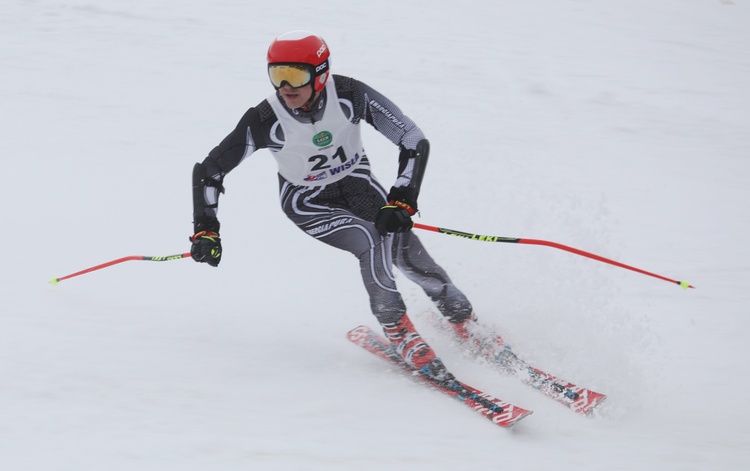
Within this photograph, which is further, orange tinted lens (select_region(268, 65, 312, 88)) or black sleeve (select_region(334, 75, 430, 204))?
black sleeve (select_region(334, 75, 430, 204))

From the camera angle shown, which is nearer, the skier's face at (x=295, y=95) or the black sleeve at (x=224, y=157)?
the skier's face at (x=295, y=95)

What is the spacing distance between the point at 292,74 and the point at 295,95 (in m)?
0.11

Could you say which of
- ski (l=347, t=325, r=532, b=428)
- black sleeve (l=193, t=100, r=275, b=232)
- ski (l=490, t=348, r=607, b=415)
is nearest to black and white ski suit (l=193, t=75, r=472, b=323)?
black sleeve (l=193, t=100, r=275, b=232)

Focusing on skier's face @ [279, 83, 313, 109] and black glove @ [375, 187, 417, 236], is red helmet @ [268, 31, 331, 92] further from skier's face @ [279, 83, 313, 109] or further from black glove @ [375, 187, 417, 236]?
black glove @ [375, 187, 417, 236]

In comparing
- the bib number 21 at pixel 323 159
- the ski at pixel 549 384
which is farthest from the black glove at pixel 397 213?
the ski at pixel 549 384

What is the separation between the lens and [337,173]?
3975 mm

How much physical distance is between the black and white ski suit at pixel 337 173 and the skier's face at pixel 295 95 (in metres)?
0.09

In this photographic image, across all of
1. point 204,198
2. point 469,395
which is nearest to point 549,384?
point 469,395

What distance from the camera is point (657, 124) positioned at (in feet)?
27.7

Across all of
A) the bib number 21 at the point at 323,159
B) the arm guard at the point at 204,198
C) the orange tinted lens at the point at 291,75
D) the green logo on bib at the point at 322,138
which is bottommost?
the arm guard at the point at 204,198

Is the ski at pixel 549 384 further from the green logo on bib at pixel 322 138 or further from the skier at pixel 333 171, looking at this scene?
the green logo on bib at pixel 322 138

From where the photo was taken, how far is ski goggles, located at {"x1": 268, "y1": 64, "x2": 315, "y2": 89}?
350 cm

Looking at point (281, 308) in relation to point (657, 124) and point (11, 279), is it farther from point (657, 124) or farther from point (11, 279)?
point (657, 124)

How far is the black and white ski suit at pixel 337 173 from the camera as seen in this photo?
12.3ft
